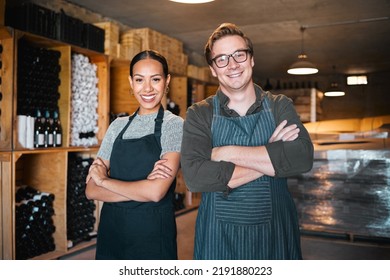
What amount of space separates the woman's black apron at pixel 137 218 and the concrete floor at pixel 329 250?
6.18 ft

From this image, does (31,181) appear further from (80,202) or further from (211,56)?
(211,56)

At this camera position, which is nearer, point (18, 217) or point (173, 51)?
point (18, 217)

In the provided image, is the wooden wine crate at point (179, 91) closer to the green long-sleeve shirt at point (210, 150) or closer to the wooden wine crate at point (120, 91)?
the wooden wine crate at point (120, 91)

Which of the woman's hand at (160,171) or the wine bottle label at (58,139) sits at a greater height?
the wine bottle label at (58,139)

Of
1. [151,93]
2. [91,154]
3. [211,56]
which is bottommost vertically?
[91,154]

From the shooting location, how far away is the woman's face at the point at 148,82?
1.57 m

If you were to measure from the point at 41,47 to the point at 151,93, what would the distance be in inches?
89.7

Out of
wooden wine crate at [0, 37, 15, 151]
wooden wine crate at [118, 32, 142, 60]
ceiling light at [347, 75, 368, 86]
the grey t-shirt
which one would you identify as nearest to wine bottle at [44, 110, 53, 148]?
wooden wine crate at [0, 37, 15, 151]

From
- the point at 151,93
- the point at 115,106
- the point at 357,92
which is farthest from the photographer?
the point at 357,92

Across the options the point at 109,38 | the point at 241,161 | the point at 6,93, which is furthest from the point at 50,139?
the point at 241,161

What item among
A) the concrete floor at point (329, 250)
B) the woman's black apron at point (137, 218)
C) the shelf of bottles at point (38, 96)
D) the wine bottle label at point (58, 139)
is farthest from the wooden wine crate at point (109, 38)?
the woman's black apron at point (137, 218)

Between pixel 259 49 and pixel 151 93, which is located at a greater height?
pixel 259 49
